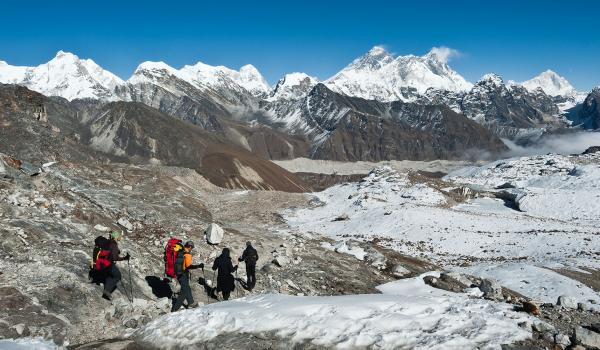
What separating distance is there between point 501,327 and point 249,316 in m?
6.60

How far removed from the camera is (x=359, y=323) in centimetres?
1326

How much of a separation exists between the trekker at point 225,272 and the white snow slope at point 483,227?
1627cm

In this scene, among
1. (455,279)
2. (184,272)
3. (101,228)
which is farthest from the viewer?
(455,279)

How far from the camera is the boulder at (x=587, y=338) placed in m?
12.9

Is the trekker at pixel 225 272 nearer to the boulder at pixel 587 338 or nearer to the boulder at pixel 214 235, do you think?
the boulder at pixel 214 235

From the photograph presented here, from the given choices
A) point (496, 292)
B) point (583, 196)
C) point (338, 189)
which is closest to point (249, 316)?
point (496, 292)

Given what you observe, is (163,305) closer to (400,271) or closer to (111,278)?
(111,278)

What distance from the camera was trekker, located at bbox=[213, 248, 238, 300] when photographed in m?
17.7

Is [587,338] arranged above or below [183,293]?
below

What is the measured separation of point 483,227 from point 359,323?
39.6 m

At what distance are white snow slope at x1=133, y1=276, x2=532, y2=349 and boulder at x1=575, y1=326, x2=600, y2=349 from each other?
1193mm

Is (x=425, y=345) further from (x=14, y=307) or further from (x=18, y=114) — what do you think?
(x=18, y=114)

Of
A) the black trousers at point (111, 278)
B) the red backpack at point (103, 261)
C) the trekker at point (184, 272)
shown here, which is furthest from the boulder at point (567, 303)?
the red backpack at point (103, 261)

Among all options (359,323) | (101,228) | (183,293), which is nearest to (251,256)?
(183,293)
